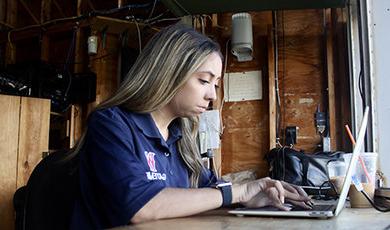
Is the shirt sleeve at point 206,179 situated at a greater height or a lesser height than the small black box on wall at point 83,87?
lesser

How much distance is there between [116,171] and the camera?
0.98 m

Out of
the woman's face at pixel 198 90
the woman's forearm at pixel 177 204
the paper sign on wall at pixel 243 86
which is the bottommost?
the woman's forearm at pixel 177 204

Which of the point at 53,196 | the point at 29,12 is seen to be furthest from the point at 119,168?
the point at 29,12

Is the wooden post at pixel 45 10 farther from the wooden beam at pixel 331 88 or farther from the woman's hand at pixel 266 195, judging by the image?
the woman's hand at pixel 266 195

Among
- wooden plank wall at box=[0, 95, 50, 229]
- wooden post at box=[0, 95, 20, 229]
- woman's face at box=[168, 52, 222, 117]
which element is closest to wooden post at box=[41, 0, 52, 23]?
wooden plank wall at box=[0, 95, 50, 229]

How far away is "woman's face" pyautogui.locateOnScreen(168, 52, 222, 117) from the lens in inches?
51.4

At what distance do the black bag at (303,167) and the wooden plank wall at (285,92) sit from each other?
1.22 ft

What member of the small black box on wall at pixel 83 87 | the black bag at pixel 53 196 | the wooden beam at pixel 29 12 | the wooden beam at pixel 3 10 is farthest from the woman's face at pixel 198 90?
the wooden beam at pixel 3 10

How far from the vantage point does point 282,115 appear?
3170 mm

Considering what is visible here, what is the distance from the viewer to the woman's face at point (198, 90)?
131 cm

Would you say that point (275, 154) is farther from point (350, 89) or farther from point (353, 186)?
point (353, 186)

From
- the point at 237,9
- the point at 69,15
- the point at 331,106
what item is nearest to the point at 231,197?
the point at 237,9

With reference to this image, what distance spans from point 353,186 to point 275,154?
5.05ft

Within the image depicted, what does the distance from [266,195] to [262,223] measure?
0.28 metres
